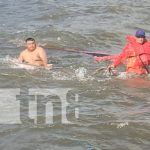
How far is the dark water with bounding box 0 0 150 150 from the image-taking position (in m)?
7.35

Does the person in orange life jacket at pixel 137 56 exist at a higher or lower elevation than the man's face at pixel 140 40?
lower

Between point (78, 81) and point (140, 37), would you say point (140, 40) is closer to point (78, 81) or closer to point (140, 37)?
point (140, 37)

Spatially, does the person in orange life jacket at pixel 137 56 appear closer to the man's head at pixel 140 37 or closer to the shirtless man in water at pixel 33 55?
the man's head at pixel 140 37

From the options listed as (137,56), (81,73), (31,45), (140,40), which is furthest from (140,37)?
(31,45)

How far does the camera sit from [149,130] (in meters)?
7.62

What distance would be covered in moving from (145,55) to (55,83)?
2.23 meters

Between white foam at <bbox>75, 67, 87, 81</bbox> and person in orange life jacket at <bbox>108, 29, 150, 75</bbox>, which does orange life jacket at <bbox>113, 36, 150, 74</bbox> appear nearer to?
person in orange life jacket at <bbox>108, 29, 150, 75</bbox>

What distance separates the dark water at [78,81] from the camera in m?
7.35

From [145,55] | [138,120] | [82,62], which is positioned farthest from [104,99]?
[82,62]

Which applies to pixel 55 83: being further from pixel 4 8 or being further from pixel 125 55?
pixel 4 8

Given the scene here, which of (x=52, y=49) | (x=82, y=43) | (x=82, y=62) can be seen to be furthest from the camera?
(x=82, y=43)

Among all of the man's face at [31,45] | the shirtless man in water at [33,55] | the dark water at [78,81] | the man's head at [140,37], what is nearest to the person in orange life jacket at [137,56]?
the man's head at [140,37]

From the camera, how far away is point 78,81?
1070cm

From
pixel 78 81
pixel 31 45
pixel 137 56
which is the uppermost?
pixel 31 45
